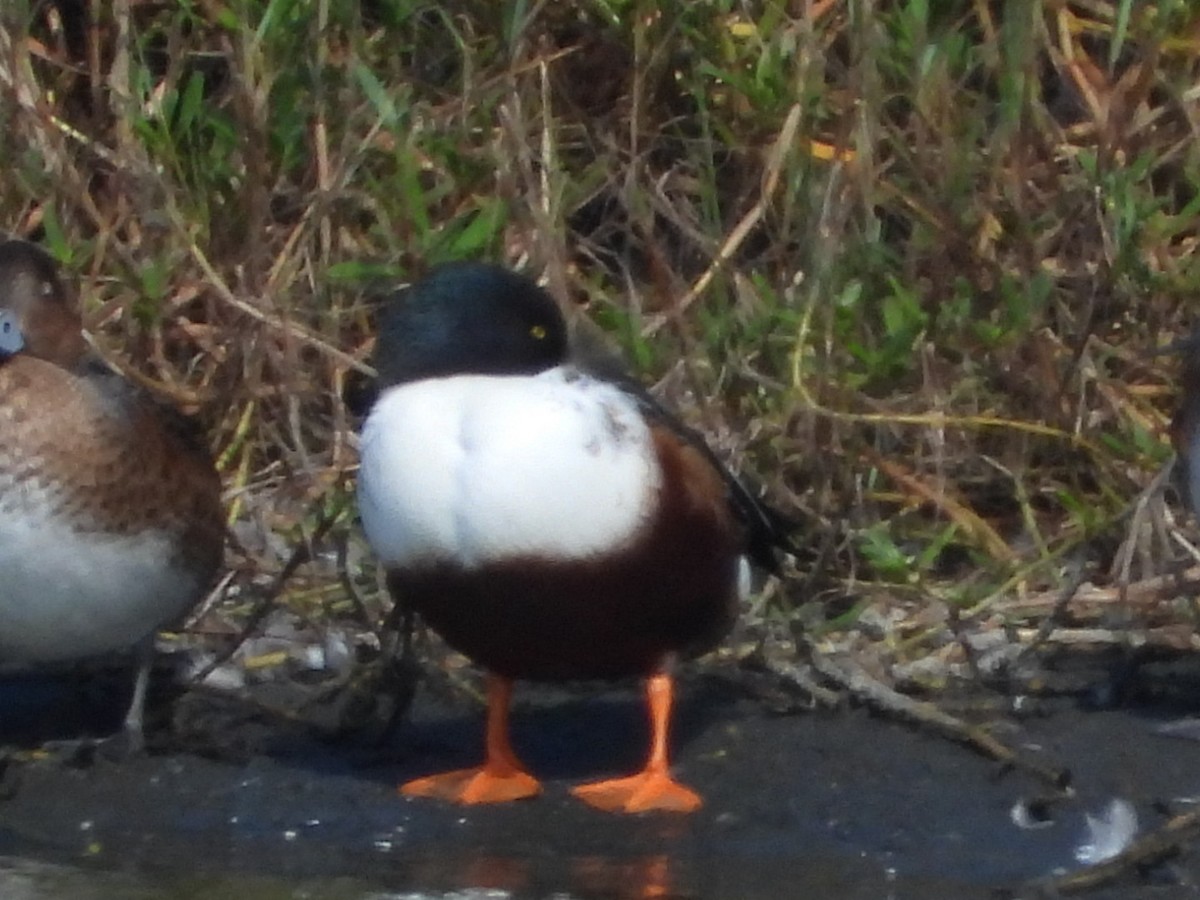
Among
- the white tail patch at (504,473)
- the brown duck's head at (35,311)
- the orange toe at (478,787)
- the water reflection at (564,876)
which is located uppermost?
the brown duck's head at (35,311)

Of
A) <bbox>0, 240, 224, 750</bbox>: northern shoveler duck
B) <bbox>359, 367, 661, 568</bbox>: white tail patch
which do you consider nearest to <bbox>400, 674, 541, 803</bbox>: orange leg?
<bbox>359, 367, 661, 568</bbox>: white tail patch

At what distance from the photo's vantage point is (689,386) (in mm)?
5258

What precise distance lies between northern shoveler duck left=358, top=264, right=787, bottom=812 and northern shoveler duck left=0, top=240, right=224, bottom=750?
1.56 ft

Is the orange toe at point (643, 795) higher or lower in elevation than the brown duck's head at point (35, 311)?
lower

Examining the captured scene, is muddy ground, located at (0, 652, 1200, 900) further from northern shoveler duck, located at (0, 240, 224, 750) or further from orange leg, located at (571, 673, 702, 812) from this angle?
northern shoveler duck, located at (0, 240, 224, 750)

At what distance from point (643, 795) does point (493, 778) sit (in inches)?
9.9

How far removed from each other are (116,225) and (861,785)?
2.47m

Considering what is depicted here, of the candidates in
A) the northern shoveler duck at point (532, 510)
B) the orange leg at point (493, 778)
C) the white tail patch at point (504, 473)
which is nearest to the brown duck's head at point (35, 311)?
the northern shoveler duck at point (532, 510)

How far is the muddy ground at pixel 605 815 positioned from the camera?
12.5 feet

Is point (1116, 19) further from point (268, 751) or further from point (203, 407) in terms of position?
point (268, 751)

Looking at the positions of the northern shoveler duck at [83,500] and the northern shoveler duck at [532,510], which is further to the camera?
the northern shoveler duck at [83,500]

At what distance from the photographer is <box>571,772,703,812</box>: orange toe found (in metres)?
3.98

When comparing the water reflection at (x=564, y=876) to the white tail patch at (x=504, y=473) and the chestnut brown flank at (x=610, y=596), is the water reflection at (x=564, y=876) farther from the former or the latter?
the white tail patch at (x=504, y=473)

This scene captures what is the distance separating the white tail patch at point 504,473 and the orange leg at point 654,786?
1.19 feet
